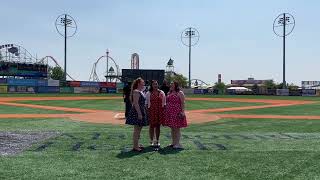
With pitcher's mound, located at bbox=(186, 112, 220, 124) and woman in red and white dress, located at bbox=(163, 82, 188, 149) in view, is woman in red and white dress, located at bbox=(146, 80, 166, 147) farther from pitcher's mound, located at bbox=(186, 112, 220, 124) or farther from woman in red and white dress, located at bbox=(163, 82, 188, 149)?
pitcher's mound, located at bbox=(186, 112, 220, 124)

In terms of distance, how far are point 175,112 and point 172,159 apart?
6.71 ft

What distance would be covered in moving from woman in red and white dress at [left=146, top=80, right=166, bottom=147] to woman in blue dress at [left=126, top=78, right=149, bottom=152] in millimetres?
558

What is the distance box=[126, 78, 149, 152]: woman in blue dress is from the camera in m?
11.0

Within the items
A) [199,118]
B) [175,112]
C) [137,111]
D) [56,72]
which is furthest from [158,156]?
[56,72]

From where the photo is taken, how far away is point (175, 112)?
38.7 feet

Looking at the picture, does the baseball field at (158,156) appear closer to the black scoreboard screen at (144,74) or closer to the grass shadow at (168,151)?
the grass shadow at (168,151)

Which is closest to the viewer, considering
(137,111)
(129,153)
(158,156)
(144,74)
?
(158,156)

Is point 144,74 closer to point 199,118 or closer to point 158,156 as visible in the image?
point 199,118

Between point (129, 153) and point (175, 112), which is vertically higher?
point (175, 112)

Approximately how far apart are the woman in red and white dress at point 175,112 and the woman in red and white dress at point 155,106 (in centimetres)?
17

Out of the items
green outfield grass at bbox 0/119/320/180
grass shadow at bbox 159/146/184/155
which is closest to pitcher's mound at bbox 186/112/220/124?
green outfield grass at bbox 0/119/320/180

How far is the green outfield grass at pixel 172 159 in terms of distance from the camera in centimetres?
833

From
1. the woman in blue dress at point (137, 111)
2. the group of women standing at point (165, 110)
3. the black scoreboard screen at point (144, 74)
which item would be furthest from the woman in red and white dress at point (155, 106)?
the black scoreboard screen at point (144, 74)

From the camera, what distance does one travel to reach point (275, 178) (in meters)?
8.07
